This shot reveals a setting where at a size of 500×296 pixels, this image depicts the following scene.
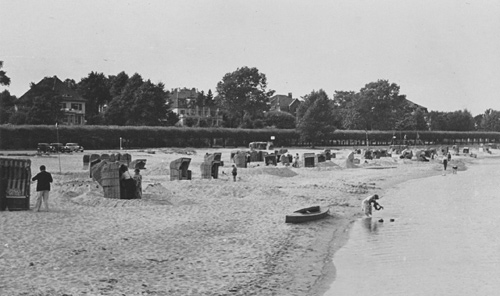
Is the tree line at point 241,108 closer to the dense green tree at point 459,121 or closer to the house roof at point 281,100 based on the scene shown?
the dense green tree at point 459,121

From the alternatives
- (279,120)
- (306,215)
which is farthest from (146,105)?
(306,215)

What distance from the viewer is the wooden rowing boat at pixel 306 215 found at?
70.1ft

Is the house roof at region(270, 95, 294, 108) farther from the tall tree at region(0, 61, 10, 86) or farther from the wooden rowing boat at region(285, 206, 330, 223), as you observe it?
the wooden rowing boat at region(285, 206, 330, 223)

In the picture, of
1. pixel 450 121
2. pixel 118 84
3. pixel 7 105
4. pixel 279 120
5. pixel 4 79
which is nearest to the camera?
pixel 4 79

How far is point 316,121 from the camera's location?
10544 centimetres

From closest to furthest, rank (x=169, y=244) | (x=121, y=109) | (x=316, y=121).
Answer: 1. (x=169, y=244)
2. (x=121, y=109)
3. (x=316, y=121)

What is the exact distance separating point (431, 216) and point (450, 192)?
12861 mm

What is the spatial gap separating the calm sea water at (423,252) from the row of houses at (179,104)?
78163 mm

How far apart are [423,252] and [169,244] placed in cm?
821

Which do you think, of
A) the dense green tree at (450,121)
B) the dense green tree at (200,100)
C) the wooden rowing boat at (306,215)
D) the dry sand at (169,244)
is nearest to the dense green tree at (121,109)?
the dense green tree at (200,100)

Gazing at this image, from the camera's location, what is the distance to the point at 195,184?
31141 mm

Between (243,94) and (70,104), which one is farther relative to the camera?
(243,94)

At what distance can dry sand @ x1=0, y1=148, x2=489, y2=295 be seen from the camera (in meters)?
12.2

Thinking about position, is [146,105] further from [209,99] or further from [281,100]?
[281,100]
